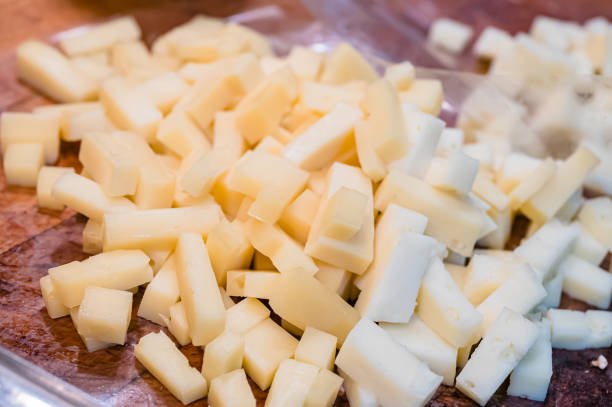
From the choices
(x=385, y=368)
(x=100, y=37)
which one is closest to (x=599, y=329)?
(x=385, y=368)

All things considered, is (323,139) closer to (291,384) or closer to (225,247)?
(225,247)

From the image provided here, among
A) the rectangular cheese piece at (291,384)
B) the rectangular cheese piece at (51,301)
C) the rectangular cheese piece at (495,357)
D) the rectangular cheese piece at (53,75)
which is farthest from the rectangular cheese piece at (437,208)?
the rectangular cheese piece at (53,75)

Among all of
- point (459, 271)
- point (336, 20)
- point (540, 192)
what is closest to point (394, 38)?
point (336, 20)

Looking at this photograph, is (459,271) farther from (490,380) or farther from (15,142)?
(15,142)

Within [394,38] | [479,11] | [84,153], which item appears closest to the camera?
[84,153]

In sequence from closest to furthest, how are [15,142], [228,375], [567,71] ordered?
[228,375], [15,142], [567,71]

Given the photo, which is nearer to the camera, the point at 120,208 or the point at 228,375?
the point at 228,375
